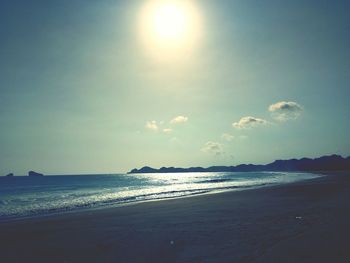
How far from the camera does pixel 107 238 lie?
11.6 metres

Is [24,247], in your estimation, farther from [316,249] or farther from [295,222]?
[295,222]

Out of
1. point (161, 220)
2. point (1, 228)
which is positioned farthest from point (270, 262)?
point (1, 228)

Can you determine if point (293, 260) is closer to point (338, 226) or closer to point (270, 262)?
point (270, 262)

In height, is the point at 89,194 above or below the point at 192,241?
above

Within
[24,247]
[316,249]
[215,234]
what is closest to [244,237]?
[215,234]

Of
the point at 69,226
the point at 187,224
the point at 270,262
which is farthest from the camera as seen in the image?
the point at 69,226

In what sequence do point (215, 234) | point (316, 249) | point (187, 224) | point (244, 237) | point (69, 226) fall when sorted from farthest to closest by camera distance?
point (69, 226) → point (187, 224) → point (215, 234) → point (244, 237) → point (316, 249)

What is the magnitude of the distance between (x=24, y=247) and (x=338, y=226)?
39.1 feet

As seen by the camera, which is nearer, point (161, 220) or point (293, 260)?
point (293, 260)

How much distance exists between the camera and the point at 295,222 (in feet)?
40.6

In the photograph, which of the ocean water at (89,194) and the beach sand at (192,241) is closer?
the beach sand at (192,241)

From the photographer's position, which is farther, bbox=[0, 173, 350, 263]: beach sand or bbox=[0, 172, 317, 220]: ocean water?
bbox=[0, 172, 317, 220]: ocean water

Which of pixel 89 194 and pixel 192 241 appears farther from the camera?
pixel 89 194

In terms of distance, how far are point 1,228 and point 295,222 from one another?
1545 cm
